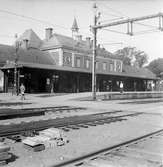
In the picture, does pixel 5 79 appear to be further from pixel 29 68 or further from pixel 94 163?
pixel 94 163

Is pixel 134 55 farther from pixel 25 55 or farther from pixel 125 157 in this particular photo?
pixel 125 157

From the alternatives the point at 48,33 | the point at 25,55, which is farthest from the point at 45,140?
the point at 48,33

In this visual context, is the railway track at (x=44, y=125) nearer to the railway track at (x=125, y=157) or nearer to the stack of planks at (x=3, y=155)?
the stack of planks at (x=3, y=155)

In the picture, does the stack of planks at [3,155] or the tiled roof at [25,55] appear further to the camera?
the tiled roof at [25,55]

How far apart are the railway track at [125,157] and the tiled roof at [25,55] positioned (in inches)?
1450

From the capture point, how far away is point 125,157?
5.92 m

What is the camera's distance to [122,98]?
31.5 m

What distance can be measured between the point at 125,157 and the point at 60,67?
36.6 m

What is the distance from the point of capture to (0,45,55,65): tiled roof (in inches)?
1689

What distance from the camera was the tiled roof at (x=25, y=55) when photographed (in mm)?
42909

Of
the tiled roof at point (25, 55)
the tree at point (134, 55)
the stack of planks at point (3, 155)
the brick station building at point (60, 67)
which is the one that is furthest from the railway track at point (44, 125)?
the tree at point (134, 55)

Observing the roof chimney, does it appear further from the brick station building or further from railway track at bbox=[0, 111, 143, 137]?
railway track at bbox=[0, 111, 143, 137]

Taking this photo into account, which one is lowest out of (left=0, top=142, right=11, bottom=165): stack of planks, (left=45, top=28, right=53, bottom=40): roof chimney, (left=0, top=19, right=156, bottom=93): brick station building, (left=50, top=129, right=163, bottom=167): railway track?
(left=50, top=129, right=163, bottom=167): railway track

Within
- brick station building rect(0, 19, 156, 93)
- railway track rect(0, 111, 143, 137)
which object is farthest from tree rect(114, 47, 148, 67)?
railway track rect(0, 111, 143, 137)
